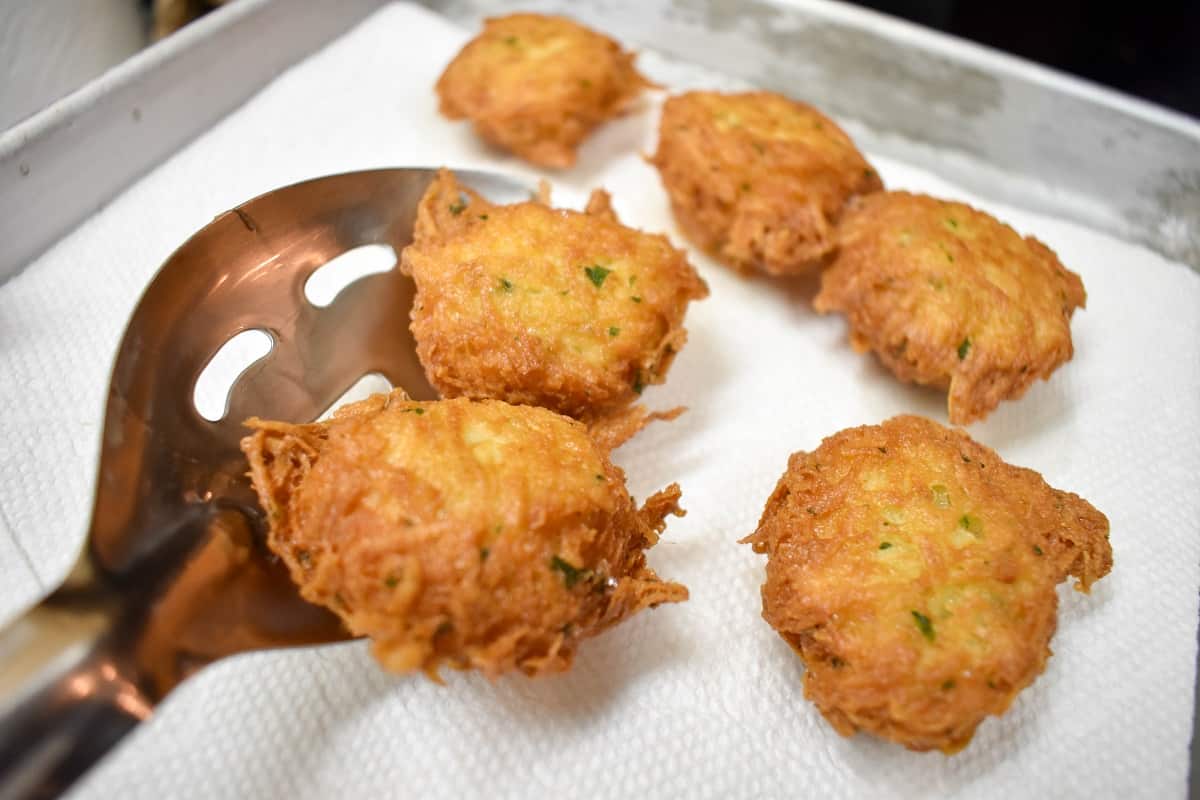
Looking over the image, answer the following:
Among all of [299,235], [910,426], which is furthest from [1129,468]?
[299,235]

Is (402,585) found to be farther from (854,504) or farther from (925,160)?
(925,160)

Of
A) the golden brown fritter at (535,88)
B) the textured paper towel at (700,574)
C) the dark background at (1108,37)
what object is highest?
the golden brown fritter at (535,88)

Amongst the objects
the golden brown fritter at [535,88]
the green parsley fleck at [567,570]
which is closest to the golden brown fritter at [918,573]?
the green parsley fleck at [567,570]

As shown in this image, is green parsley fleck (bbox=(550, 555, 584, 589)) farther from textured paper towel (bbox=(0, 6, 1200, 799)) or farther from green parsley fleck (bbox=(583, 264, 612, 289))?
green parsley fleck (bbox=(583, 264, 612, 289))

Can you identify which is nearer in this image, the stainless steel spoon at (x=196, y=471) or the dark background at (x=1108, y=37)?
the stainless steel spoon at (x=196, y=471)

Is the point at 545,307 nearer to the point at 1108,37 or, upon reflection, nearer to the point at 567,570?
the point at 567,570

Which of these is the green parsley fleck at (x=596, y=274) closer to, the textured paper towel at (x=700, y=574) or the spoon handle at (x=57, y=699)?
the textured paper towel at (x=700, y=574)

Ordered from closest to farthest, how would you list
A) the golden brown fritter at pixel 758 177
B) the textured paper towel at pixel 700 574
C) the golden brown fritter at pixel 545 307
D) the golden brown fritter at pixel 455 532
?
the golden brown fritter at pixel 455 532
the textured paper towel at pixel 700 574
the golden brown fritter at pixel 545 307
the golden brown fritter at pixel 758 177

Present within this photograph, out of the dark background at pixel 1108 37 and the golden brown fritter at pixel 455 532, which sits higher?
the golden brown fritter at pixel 455 532
